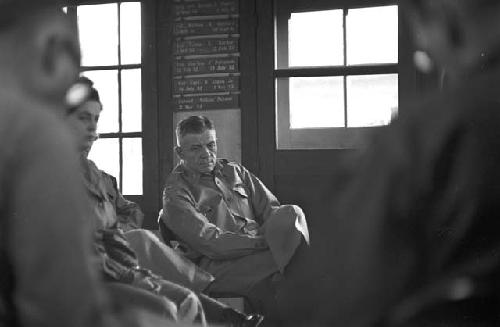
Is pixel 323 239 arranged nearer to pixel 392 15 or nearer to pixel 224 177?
pixel 392 15

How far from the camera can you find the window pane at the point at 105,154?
1.95ft

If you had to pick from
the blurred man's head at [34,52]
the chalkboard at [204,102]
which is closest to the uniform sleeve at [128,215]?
the blurred man's head at [34,52]

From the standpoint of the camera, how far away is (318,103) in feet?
1.36

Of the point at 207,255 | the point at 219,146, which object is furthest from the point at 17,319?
the point at 219,146

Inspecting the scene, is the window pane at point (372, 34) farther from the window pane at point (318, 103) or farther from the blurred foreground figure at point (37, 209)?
the blurred foreground figure at point (37, 209)

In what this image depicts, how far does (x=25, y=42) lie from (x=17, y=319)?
0.11m

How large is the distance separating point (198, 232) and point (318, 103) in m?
1.23

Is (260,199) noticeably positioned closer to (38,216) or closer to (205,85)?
(205,85)

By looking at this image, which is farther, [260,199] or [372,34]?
[260,199]

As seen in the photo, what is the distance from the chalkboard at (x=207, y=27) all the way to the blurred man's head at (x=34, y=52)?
2.11 meters

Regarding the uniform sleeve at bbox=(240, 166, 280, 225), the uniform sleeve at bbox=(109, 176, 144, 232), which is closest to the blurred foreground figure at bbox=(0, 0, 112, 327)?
the uniform sleeve at bbox=(109, 176, 144, 232)

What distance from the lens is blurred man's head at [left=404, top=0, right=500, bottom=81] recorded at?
34 centimetres

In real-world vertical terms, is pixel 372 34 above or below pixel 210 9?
below

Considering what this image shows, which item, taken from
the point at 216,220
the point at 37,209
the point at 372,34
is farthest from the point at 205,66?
the point at 37,209
